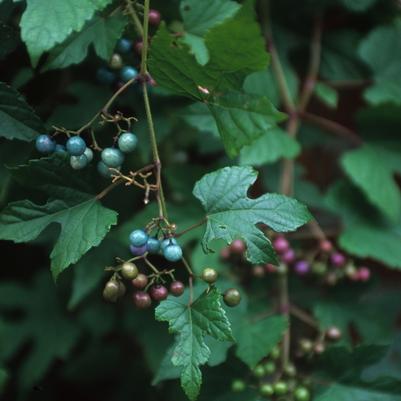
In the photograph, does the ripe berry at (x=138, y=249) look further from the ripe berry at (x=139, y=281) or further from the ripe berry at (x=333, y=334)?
the ripe berry at (x=333, y=334)

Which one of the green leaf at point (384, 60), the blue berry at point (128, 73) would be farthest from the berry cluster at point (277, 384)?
the green leaf at point (384, 60)

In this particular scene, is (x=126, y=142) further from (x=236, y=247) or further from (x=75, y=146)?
(x=236, y=247)

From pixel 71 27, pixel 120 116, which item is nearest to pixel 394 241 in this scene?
pixel 120 116

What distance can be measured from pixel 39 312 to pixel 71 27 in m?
1.19

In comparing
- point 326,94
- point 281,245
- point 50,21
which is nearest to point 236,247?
point 281,245

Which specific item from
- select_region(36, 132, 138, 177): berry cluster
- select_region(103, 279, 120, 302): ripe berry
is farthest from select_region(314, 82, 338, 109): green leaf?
select_region(103, 279, 120, 302): ripe berry

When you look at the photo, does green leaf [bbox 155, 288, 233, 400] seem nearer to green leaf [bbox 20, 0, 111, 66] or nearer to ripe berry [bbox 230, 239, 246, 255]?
green leaf [bbox 20, 0, 111, 66]

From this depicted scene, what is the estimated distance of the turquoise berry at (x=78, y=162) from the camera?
0.97 metres

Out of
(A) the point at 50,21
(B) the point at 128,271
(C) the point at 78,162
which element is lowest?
(B) the point at 128,271

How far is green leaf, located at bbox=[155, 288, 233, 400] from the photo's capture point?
0.85 metres

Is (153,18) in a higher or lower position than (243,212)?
higher

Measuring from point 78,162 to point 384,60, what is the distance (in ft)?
3.33

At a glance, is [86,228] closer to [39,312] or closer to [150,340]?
[150,340]

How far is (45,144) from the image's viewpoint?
0.97m
